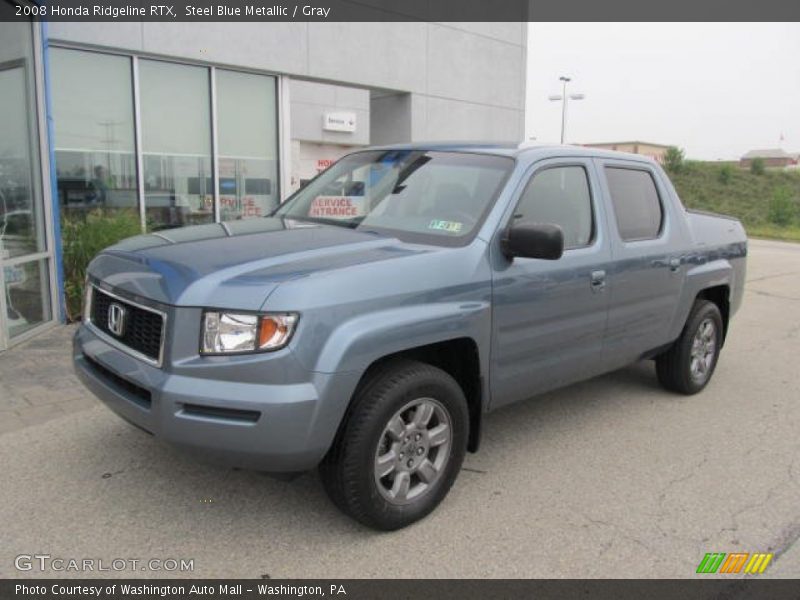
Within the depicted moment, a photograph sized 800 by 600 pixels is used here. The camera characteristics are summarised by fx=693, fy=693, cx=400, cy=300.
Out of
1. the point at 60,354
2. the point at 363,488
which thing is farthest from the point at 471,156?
the point at 60,354

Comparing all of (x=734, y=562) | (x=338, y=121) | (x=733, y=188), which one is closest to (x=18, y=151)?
(x=734, y=562)

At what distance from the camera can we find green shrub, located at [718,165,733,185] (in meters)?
52.3

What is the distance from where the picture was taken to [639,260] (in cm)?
464

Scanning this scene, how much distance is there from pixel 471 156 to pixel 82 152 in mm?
6067

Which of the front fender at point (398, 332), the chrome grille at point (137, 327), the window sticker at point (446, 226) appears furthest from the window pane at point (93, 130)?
the front fender at point (398, 332)

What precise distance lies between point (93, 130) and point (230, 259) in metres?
6.37

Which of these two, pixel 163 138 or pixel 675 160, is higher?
pixel 675 160

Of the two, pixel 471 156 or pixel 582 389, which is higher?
pixel 471 156

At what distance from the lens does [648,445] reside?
4508 millimetres

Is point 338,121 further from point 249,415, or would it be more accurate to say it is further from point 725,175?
point 725,175

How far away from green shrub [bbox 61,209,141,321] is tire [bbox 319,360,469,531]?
17.3 feet

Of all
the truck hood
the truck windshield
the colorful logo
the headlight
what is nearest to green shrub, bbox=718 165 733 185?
the truck windshield

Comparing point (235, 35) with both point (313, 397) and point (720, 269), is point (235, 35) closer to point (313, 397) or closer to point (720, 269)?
point (720, 269)

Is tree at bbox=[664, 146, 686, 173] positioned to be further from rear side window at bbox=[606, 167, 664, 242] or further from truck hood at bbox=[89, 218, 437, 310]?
Result: truck hood at bbox=[89, 218, 437, 310]
